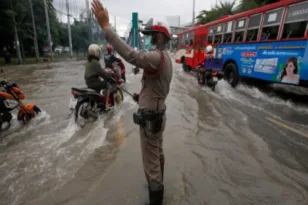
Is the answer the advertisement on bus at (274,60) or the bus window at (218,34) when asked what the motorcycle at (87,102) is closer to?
the advertisement on bus at (274,60)

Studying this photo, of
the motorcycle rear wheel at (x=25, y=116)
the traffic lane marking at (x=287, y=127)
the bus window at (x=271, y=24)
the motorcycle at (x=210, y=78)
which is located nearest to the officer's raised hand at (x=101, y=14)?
the motorcycle rear wheel at (x=25, y=116)

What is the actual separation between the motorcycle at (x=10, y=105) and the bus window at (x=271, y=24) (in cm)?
773

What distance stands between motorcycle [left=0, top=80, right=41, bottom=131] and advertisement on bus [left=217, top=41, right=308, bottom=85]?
7489 mm

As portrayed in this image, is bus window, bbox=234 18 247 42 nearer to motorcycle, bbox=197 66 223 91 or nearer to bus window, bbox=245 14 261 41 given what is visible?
bus window, bbox=245 14 261 41

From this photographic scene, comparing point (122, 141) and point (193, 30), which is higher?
point (193, 30)

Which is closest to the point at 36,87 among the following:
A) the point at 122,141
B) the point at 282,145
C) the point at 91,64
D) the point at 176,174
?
the point at 91,64

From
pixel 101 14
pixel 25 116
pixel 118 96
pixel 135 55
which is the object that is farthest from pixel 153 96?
pixel 118 96

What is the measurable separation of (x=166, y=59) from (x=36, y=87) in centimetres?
968

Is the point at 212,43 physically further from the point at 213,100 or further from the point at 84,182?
the point at 84,182

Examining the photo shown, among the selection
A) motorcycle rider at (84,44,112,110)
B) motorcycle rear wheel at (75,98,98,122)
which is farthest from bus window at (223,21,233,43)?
motorcycle rear wheel at (75,98,98,122)

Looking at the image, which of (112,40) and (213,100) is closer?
(112,40)

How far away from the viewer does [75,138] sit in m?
4.40

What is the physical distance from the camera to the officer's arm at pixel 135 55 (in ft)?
6.64

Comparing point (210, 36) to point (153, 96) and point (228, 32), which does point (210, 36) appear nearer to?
point (228, 32)
